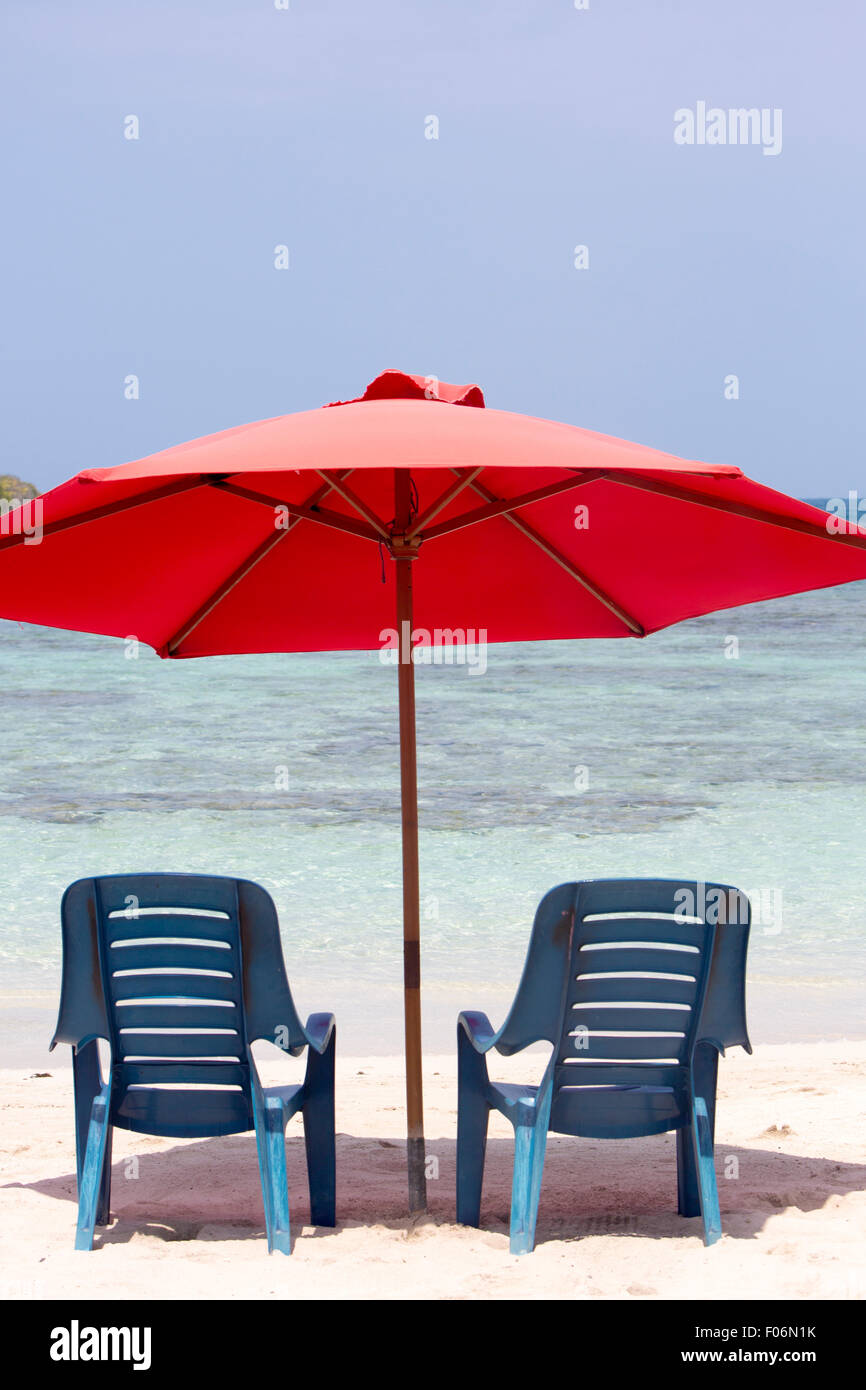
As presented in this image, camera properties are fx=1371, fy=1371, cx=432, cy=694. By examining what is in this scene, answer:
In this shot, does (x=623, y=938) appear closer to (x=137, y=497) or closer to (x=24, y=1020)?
(x=137, y=497)

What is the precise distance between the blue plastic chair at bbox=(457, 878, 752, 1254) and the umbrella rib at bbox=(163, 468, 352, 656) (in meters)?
1.74

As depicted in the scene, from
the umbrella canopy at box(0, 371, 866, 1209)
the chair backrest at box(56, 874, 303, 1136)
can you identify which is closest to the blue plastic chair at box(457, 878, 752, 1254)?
the umbrella canopy at box(0, 371, 866, 1209)

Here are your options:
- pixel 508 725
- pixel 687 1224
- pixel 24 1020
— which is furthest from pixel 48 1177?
pixel 508 725

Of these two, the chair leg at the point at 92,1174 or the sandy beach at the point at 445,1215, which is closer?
the sandy beach at the point at 445,1215

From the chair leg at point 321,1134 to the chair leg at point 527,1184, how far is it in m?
0.55

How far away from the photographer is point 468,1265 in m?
3.31

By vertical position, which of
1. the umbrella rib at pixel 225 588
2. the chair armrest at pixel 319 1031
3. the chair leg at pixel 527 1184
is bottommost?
the chair leg at pixel 527 1184

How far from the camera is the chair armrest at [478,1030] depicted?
3.49 metres

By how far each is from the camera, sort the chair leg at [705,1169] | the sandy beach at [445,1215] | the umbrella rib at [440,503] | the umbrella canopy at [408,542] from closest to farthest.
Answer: the umbrella canopy at [408,542]
the sandy beach at [445,1215]
the chair leg at [705,1169]
the umbrella rib at [440,503]

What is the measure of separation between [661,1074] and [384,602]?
2003 millimetres

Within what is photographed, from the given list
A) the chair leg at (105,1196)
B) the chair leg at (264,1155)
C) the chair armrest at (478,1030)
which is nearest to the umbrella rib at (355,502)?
the chair armrest at (478,1030)

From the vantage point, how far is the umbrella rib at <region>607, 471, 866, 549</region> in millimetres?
3447

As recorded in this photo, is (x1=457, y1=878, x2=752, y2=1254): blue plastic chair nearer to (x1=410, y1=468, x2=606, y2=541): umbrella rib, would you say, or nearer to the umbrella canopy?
the umbrella canopy

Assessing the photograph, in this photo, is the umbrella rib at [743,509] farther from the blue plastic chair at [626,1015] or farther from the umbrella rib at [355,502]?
the blue plastic chair at [626,1015]
